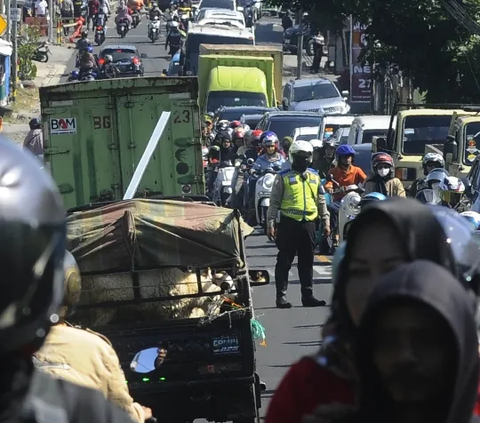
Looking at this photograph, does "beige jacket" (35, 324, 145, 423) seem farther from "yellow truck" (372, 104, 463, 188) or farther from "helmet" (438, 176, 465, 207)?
"yellow truck" (372, 104, 463, 188)

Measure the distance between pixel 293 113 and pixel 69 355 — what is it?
85.7ft

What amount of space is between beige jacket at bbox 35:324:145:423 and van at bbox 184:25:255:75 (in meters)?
43.9

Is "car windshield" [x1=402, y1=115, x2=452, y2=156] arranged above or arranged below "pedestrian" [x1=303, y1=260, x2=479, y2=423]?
below

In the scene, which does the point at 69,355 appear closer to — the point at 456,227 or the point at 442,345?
the point at 456,227

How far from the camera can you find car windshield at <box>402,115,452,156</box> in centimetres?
2262

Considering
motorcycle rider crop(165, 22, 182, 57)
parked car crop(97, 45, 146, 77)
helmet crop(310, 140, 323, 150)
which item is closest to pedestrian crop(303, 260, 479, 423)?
helmet crop(310, 140, 323, 150)

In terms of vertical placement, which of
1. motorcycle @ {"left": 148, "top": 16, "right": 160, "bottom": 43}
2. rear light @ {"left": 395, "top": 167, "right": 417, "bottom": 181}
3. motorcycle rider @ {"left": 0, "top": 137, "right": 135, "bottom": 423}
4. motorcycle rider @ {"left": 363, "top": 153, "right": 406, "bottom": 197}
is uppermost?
motorcycle rider @ {"left": 0, "top": 137, "right": 135, "bottom": 423}

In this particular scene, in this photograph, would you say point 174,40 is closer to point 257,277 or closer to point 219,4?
point 219,4

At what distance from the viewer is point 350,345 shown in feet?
10.1

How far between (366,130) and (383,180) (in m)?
10.7

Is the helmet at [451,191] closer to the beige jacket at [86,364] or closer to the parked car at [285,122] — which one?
the beige jacket at [86,364]

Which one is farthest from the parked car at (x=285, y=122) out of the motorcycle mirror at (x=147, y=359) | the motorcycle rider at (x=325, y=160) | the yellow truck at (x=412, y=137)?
the motorcycle mirror at (x=147, y=359)

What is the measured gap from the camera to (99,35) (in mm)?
65875

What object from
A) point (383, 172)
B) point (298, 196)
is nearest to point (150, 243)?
point (298, 196)
